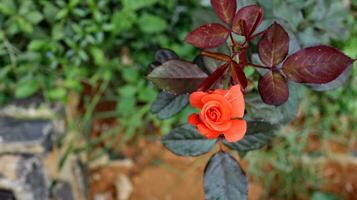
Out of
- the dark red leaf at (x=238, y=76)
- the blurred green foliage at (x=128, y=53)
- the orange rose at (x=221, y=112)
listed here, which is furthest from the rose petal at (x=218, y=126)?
the blurred green foliage at (x=128, y=53)

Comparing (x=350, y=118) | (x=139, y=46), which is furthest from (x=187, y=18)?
(x=350, y=118)

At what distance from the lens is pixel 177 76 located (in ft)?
3.70

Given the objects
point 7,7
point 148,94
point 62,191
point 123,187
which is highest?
point 7,7

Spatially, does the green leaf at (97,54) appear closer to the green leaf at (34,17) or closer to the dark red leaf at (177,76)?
the green leaf at (34,17)

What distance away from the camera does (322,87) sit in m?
1.26

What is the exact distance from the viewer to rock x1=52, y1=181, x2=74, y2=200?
1.95m

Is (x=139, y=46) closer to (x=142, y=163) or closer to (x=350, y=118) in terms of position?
(x=142, y=163)

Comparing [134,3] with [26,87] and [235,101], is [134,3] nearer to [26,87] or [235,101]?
[26,87]

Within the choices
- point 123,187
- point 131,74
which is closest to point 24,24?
point 131,74

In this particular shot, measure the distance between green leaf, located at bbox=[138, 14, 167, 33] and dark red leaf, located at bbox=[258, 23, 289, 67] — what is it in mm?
833

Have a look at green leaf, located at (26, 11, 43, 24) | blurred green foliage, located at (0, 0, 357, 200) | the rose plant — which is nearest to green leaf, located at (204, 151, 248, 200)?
the rose plant

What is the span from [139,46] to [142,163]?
21.9 inches

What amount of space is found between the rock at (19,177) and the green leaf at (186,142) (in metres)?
0.68

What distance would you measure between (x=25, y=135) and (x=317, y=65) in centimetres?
112
